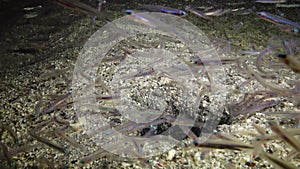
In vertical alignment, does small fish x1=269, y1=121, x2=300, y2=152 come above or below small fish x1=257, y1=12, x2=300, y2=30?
below

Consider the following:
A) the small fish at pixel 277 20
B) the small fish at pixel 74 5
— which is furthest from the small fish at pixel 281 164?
the small fish at pixel 277 20

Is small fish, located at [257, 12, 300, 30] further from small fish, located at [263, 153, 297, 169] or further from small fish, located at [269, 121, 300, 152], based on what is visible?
small fish, located at [263, 153, 297, 169]

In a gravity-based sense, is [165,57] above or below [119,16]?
below

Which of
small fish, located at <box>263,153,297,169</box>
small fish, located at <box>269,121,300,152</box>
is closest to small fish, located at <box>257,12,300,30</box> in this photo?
small fish, located at <box>269,121,300,152</box>

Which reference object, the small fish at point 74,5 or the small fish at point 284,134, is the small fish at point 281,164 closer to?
the small fish at point 284,134

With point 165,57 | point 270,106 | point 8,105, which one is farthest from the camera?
point 165,57

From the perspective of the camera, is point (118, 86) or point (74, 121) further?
point (118, 86)

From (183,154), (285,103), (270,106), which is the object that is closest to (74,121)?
(183,154)

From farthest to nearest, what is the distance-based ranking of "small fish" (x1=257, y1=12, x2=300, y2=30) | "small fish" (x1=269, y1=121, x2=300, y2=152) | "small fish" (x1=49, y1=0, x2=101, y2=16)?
"small fish" (x1=257, y1=12, x2=300, y2=30)
"small fish" (x1=49, y1=0, x2=101, y2=16)
"small fish" (x1=269, y1=121, x2=300, y2=152)

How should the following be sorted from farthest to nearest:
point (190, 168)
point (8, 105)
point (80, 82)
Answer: point (80, 82) → point (8, 105) → point (190, 168)

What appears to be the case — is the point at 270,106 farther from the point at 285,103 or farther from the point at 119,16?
the point at 119,16

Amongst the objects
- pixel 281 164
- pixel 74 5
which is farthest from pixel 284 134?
pixel 74 5
